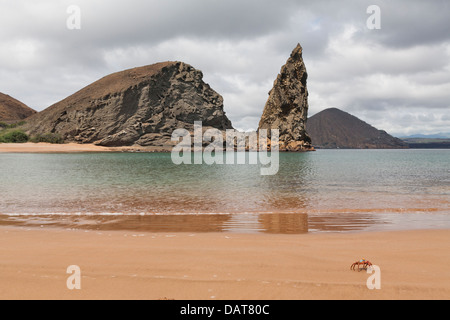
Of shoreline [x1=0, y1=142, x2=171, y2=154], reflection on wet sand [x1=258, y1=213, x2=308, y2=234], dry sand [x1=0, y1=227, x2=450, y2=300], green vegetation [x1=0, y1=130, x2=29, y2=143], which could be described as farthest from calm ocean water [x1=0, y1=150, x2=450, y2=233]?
green vegetation [x1=0, y1=130, x2=29, y2=143]

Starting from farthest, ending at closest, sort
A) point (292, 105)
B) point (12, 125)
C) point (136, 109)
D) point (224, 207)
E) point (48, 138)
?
point (292, 105)
point (12, 125)
point (136, 109)
point (48, 138)
point (224, 207)

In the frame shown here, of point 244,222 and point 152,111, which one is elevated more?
point 152,111

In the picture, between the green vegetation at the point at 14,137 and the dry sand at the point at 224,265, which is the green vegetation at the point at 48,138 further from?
the dry sand at the point at 224,265

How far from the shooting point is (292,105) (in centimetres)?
13312

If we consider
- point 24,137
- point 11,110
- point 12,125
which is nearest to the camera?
point 24,137

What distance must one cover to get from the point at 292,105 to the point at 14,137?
11472 cm

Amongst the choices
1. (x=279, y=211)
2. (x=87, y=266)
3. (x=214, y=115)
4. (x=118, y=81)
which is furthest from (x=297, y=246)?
(x=118, y=81)

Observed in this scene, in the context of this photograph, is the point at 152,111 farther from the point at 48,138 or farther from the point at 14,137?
the point at 14,137

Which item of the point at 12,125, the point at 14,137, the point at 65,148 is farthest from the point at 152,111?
the point at 12,125

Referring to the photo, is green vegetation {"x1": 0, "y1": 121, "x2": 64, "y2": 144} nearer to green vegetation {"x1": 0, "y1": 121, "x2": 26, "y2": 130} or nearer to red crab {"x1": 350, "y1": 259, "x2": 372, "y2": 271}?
green vegetation {"x1": 0, "y1": 121, "x2": 26, "y2": 130}

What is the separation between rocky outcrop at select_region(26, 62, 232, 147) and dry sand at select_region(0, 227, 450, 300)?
372 feet

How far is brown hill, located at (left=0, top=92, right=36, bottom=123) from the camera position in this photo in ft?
577

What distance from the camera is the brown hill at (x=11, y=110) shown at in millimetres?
175875

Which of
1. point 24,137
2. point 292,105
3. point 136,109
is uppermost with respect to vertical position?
point 292,105
